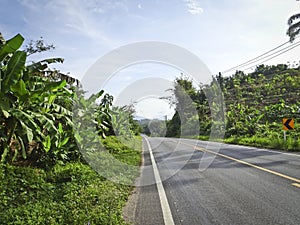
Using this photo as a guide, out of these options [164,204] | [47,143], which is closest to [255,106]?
[47,143]

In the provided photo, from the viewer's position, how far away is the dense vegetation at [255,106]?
20.4 metres

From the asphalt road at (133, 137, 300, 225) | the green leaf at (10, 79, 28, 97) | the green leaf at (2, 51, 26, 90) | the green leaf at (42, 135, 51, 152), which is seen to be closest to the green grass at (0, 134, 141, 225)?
the asphalt road at (133, 137, 300, 225)

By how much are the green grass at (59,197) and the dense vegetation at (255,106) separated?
11.4 meters

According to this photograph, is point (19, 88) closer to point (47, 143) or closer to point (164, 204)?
point (47, 143)

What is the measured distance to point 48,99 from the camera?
739 centimetres

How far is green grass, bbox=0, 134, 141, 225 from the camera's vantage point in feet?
13.2

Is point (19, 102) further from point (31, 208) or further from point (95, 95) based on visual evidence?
point (95, 95)

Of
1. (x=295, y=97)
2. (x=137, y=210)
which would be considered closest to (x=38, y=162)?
(x=137, y=210)

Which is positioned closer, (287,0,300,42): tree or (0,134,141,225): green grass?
(0,134,141,225): green grass

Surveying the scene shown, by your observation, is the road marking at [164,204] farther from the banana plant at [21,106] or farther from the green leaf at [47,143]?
the green leaf at [47,143]

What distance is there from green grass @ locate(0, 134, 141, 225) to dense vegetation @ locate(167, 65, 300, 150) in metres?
11.4

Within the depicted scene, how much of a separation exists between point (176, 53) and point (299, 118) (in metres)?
→ 17.0

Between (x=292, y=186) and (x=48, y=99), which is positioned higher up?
(x=48, y=99)

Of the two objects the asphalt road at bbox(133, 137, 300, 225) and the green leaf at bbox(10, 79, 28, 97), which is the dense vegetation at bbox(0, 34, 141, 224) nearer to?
the green leaf at bbox(10, 79, 28, 97)
